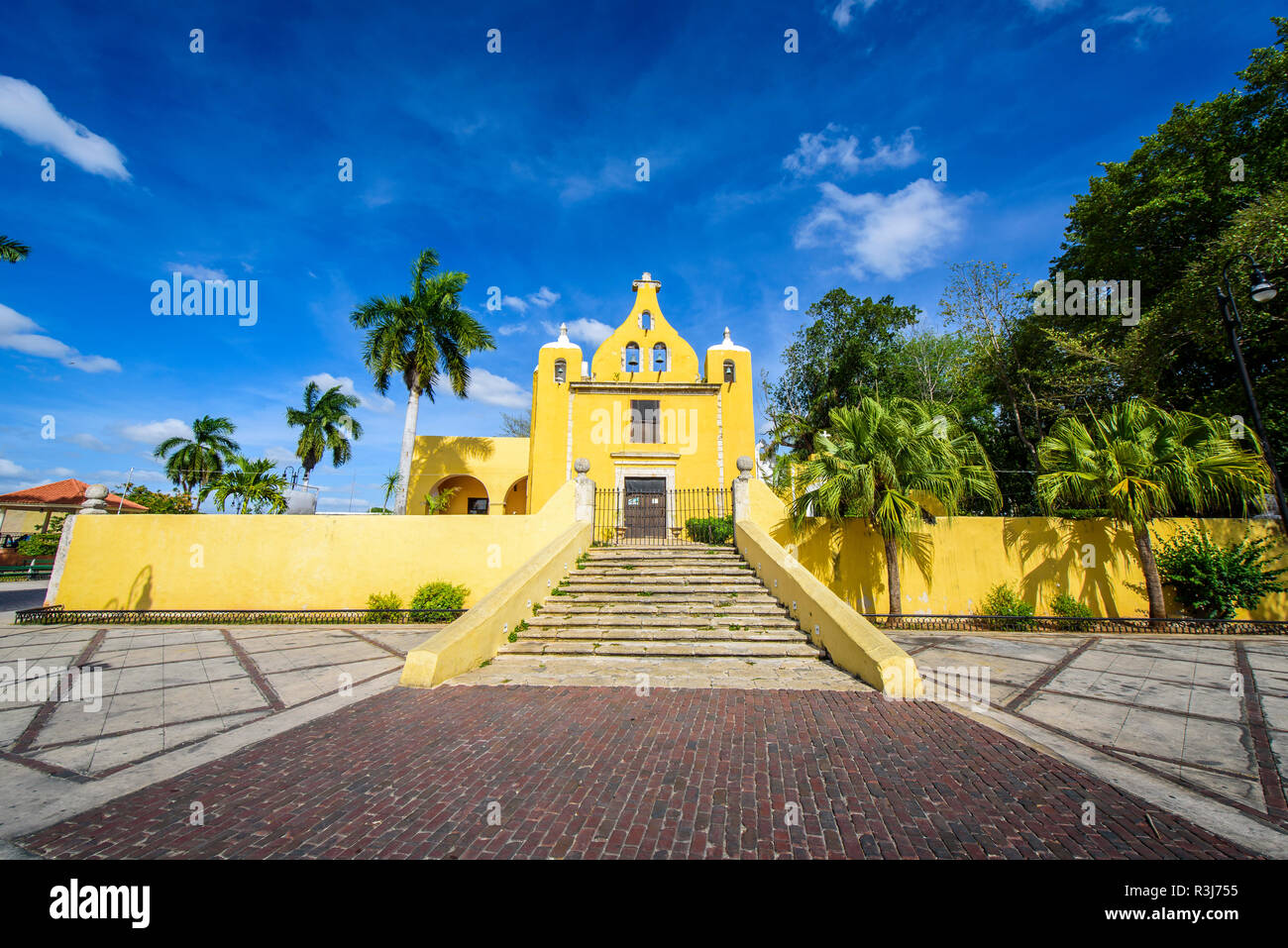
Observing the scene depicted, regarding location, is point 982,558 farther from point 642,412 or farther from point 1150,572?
point 642,412

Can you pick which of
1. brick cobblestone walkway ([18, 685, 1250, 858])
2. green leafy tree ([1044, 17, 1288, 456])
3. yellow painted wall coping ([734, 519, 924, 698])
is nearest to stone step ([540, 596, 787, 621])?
yellow painted wall coping ([734, 519, 924, 698])

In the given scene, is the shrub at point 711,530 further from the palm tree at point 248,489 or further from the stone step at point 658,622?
the palm tree at point 248,489

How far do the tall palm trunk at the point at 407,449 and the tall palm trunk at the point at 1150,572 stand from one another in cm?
2014

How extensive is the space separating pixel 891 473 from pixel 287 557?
567 inches

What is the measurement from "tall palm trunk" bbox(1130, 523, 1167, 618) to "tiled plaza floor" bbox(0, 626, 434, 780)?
14853 millimetres

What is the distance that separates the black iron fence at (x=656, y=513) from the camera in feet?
46.0

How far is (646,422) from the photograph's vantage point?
1788cm

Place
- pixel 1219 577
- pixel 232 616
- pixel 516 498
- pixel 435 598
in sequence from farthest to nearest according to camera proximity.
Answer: pixel 516 498 < pixel 435 598 < pixel 232 616 < pixel 1219 577

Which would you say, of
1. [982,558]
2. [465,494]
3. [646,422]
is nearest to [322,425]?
[465,494]

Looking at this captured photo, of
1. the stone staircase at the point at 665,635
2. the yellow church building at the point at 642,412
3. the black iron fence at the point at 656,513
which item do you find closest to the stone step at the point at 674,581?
the stone staircase at the point at 665,635

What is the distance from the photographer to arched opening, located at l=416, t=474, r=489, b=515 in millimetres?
23281
